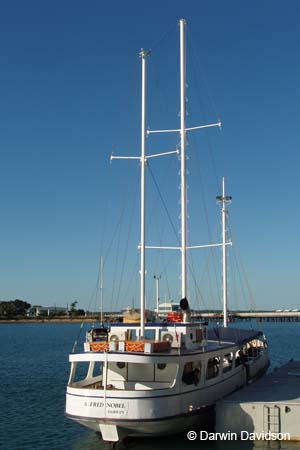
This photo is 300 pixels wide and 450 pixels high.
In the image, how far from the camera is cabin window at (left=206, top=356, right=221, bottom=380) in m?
27.8

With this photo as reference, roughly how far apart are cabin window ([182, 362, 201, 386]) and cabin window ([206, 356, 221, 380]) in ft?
4.81

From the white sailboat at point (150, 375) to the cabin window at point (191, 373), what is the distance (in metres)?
0.04

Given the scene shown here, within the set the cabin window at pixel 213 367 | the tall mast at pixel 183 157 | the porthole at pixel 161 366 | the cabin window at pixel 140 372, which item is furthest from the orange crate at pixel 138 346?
the tall mast at pixel 183 157

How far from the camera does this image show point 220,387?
28219 millimetres

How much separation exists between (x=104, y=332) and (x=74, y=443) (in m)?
5.14

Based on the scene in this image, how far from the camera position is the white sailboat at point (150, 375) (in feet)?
74.8

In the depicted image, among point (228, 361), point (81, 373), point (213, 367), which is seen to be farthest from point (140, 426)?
point (81, 373)

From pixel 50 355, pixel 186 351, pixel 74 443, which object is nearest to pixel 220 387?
pixel 186 351

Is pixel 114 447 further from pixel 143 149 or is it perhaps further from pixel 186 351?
pixel 143 149

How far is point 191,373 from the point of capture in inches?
1002

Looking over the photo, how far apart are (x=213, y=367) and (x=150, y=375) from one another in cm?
430

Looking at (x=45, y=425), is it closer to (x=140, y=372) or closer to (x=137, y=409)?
(x=140, y=372)

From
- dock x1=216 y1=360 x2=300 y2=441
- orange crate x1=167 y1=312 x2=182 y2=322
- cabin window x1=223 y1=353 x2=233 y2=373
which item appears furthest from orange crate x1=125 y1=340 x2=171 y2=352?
cabin window x1=223 y1=353 x2=233 y2=373

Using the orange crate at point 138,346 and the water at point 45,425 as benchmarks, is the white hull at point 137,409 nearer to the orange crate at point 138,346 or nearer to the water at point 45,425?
the orange crate at point 138,346
